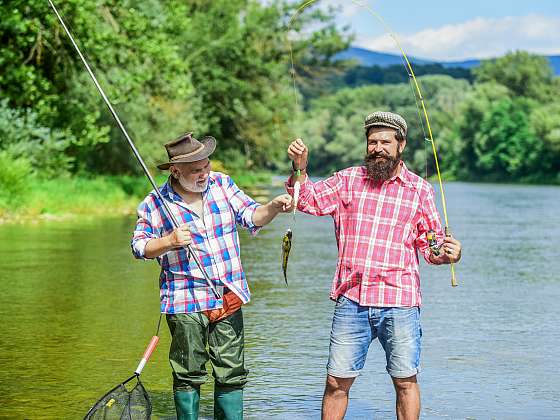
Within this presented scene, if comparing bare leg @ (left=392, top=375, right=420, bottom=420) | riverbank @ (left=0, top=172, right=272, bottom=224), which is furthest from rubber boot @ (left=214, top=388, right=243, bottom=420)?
riverbank @ (left=0, top=172, right=272, bottom=224)

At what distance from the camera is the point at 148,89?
134ft

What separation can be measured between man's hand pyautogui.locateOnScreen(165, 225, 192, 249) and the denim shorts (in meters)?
0.87

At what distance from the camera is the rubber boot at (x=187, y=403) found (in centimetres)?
643

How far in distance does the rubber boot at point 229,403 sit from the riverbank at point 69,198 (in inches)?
793

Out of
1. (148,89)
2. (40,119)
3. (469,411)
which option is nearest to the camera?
(469,411)

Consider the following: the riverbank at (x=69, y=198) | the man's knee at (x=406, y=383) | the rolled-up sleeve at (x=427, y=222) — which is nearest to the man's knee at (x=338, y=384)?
the man's knee at (x=406, y=383)

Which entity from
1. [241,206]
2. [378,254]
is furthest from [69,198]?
[378,254]

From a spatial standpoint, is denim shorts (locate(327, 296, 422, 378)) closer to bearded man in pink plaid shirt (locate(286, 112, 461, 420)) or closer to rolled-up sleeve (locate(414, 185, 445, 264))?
bearded man in pink plaid shirt (locate(286, 112, 461, 420))

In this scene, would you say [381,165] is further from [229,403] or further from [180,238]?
[229,403]

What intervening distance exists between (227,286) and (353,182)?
867 mm

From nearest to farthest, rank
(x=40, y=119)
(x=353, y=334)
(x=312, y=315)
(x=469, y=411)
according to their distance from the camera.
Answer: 1. (x=353, y=334)
2. (x=469, y=411)
3. (x=312, y=315)
4. (x=40, y=119)

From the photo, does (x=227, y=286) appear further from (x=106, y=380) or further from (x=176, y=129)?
(x=176, y=129)

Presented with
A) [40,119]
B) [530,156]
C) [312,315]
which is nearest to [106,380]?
[312,315]

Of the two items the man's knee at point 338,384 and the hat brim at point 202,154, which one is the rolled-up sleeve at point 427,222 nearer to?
the man's knee at point 338,384
